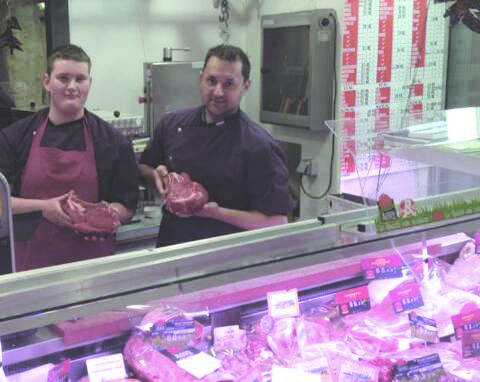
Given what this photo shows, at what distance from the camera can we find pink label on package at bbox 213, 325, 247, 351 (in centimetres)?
152

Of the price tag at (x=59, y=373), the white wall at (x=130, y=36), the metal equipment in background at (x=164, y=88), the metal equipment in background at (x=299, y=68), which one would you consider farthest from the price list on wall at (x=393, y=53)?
the price tag at (x=59, y=373)

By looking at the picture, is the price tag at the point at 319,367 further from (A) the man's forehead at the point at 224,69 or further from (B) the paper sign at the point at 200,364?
(A) the man's forehead at the point at 224,69

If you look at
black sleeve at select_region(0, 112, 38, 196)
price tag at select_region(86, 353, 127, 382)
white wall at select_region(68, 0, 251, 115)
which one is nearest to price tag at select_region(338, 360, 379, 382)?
price tag at select_region(86, 353, 127, 382)

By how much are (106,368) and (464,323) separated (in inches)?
34.2

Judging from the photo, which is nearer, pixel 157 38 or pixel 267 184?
pixel 267 184

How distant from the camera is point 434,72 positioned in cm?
481

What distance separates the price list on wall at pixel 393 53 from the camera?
4.47 meters

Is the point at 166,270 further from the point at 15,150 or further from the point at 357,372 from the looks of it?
the point at 15,150

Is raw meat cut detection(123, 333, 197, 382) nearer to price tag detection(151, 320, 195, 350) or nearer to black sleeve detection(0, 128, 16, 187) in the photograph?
price tag detection(151, 320, 195, 350)

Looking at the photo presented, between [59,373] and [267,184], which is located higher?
[267,184]

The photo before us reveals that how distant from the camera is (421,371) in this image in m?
1.43

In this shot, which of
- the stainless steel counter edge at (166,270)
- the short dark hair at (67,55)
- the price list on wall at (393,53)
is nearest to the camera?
the stainless steel counter edge at (166,270)

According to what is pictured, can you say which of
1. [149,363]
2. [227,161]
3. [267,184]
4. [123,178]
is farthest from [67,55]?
[149,363]

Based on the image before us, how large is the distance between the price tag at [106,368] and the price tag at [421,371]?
24.2 inches
